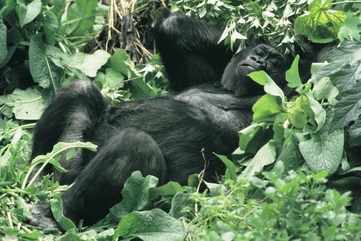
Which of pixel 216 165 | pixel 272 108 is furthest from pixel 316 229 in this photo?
pixel 216 165

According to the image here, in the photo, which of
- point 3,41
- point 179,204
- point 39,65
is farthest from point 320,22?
point 3,41

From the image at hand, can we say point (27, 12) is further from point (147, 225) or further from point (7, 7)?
point (147, 225)

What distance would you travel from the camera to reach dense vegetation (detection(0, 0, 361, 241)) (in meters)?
3.66

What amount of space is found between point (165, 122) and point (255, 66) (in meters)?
0.62

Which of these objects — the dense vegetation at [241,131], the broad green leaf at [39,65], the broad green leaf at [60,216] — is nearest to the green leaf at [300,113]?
the dense vegetation at [241,131]

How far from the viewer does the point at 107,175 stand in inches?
188

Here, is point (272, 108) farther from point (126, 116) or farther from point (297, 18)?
point (126, 116)

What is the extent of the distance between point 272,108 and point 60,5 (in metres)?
2.05

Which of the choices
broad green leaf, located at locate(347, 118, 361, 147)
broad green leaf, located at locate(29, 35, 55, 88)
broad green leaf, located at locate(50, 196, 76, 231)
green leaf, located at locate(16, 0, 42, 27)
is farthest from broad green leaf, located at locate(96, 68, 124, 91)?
broad green leaf, located at locate(347, 118, 361, 147)

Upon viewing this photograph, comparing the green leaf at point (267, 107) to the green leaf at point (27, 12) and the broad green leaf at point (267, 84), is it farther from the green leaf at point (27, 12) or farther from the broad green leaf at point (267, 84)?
the green leaf at point (27, 12)

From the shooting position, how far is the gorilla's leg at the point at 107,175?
4.79 meters

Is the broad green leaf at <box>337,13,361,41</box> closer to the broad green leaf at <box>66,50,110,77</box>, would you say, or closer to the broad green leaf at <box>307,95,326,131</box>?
the broad green leaf at <box>307,95,326,131</box>

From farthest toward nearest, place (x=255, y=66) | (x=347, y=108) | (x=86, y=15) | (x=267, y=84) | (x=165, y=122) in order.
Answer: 1. (x=86, y=15)
2. (x=255, y=66)
3. (x=165, y=122)
4. (x=267, y=84)
5. (x=347, y=108)

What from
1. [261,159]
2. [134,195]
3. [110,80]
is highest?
[261,159]
